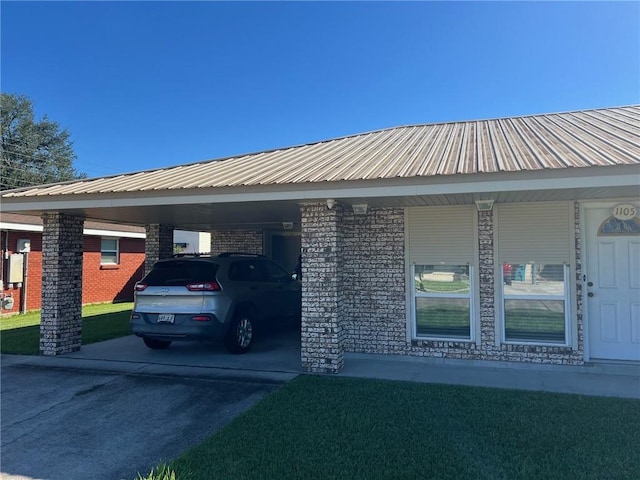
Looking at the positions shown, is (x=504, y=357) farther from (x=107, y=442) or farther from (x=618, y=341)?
(x=107, y=442)

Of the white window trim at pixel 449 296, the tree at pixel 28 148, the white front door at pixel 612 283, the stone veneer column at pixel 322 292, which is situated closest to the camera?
the stone veneer column at pixel 322 292

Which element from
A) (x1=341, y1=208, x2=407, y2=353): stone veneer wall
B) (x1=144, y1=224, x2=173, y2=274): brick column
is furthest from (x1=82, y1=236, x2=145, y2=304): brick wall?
(x1=341, y1=208, x2=407, y2=353): stone veneer wall

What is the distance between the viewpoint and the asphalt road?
4000 mm

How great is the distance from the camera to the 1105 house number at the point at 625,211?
262 inches

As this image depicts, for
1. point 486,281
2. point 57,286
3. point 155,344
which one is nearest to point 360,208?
point 486,281

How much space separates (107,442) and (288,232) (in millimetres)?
8602

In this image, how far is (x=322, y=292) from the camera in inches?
260

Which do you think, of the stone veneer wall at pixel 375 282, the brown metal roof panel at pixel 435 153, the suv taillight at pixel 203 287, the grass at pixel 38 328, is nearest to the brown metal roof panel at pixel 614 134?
the brown metal roof panel at pixel 435 153

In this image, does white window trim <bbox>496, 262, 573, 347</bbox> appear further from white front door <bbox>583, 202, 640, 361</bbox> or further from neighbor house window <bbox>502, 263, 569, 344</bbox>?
white front door <bbox>583, 202, 640, 361</bbox>

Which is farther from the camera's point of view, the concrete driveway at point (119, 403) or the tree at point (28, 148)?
the tree at point (28, 148)

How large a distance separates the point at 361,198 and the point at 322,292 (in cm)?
151

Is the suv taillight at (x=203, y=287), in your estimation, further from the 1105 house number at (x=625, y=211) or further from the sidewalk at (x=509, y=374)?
the 1105 house number at (x=625, y=211)

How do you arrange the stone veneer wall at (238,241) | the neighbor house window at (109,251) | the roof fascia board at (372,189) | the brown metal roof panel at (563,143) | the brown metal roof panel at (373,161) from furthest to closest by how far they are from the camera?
the neighbor house window at (109,251)
the stone veneer wall at (238,241)
the brown metal roof panel at (373,161)
the brown metal roof panel at (563,143)
the roof fascia board at (372,189)

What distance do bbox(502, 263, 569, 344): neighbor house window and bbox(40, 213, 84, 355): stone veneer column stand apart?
763 cm
